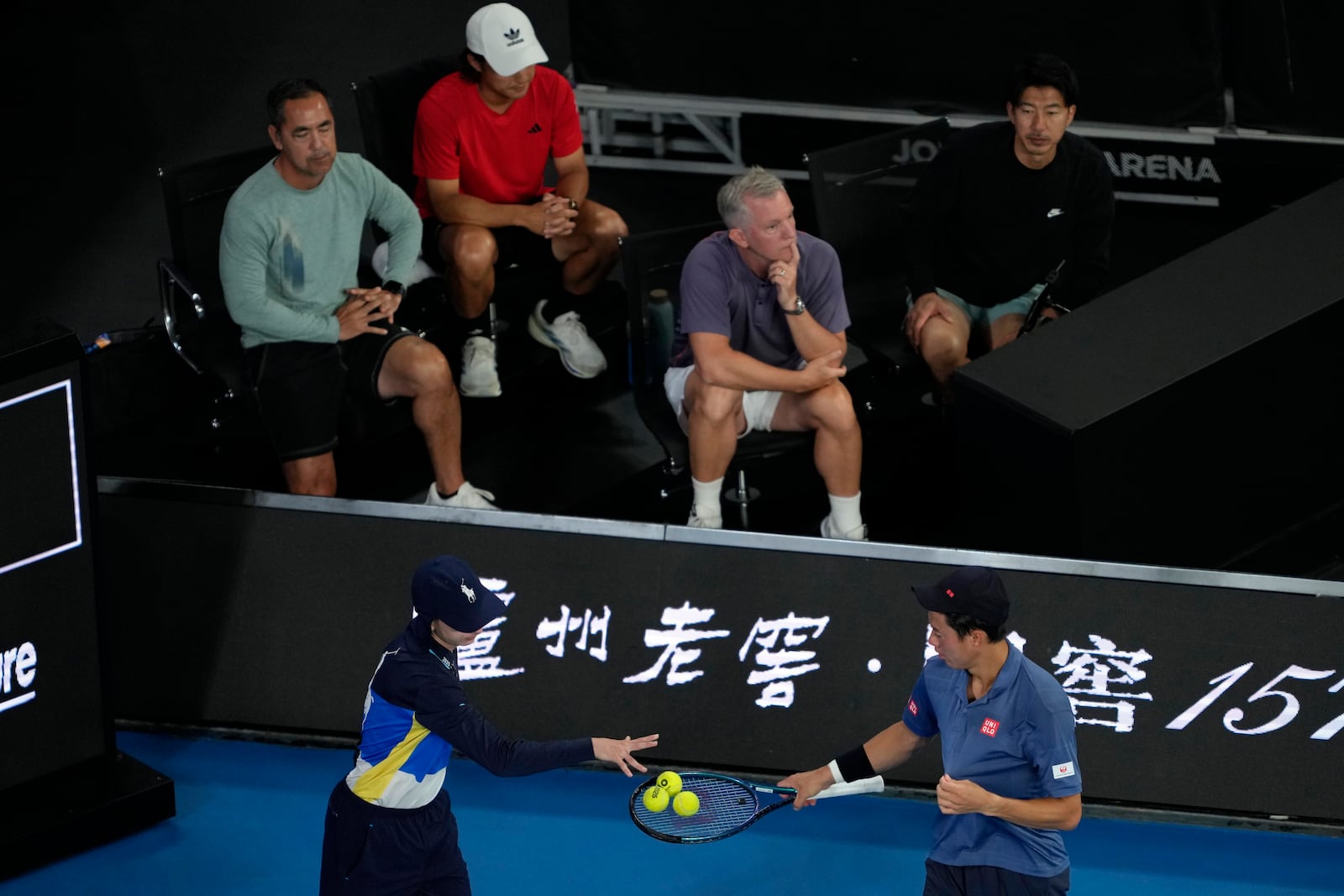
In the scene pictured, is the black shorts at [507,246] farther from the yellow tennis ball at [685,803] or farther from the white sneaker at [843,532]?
the yellow tennis ball at [685,803]

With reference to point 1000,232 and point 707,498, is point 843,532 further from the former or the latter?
point 1000,232

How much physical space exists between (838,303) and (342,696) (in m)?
2.04

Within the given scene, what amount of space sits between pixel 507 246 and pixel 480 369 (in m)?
0.49

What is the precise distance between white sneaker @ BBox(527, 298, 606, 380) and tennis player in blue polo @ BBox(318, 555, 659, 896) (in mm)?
2844

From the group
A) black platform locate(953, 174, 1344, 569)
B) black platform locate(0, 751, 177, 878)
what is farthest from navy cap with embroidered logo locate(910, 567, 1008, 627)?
black platform locate(0, 751, 177, 878)

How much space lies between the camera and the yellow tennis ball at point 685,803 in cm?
434

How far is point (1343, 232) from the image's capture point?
20.5 ft

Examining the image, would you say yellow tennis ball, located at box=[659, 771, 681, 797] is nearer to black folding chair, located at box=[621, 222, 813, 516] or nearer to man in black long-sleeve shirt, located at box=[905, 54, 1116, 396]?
black folding chair, located at box=[621, 222, 813, 516]

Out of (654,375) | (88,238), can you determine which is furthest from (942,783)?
(88,238)

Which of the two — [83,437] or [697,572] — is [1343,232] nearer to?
[697,572]

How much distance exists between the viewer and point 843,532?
607cm

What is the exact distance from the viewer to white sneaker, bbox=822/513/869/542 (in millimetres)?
6062

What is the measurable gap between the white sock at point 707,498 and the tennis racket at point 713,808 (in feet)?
5.27

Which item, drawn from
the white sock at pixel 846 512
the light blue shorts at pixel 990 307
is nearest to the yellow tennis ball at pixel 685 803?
the white sock at pixel 846 512
